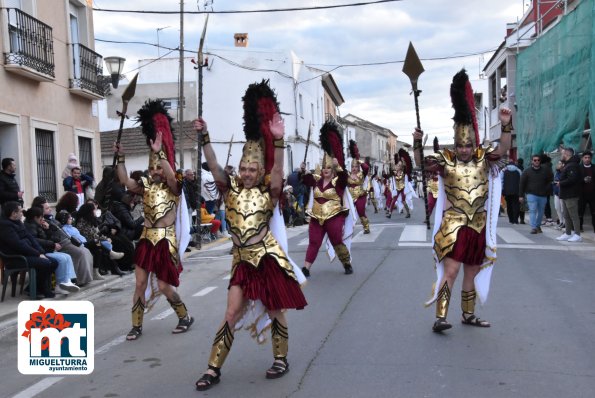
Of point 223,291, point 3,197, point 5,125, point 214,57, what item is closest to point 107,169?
point 3,197

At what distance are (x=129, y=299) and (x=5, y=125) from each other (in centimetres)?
628

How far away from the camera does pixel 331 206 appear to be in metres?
9.57

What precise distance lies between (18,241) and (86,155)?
30.8 feet

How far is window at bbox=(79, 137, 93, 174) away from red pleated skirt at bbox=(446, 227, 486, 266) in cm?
1285

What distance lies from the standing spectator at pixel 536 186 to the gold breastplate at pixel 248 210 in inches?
440

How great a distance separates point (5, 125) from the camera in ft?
42.7

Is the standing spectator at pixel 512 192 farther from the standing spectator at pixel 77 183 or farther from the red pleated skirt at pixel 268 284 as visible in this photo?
the red pleated skirt at pixel 268 284

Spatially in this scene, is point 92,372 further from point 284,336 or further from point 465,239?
point 465,239

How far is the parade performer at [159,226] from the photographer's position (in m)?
6.31

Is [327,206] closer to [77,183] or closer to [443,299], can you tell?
[443,299]

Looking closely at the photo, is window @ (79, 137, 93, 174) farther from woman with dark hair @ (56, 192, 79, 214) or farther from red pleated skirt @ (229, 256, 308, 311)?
red pleated skirt @ (229, 256, 308, 311)

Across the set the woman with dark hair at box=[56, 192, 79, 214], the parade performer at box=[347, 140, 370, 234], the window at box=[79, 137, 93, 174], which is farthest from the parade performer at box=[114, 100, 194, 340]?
the window at box=[79, 137, 93, 174]

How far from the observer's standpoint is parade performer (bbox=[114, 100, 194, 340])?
6.31m

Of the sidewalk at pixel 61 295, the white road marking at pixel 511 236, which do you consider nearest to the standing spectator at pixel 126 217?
the sidewalk at pixel 61 295
